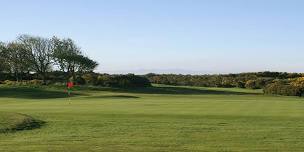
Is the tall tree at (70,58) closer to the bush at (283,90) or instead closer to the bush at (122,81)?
the bush at (122,81)

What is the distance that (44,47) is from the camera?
9200 cm

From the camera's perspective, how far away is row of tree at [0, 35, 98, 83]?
87.6 m

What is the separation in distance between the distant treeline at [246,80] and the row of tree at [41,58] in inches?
720

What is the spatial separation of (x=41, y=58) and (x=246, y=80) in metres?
35.9

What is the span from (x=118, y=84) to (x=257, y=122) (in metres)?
62.8

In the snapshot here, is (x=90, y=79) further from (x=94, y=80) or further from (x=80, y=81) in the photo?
(x=80, y=81)

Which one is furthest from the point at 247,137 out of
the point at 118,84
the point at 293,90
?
the point at 118,84

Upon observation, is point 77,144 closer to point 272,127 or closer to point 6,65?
point 272,127

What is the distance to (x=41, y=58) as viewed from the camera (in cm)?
9094

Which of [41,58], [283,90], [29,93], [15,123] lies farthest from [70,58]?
[15,123]

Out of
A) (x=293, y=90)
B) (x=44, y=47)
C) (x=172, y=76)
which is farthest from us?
(x=172, y=76)

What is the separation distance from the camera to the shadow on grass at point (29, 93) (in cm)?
6050

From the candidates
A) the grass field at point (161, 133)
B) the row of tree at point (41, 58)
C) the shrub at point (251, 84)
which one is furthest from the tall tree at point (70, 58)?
the grass field at point (161, 133)

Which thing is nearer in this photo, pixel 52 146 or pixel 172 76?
pixel 52 146
